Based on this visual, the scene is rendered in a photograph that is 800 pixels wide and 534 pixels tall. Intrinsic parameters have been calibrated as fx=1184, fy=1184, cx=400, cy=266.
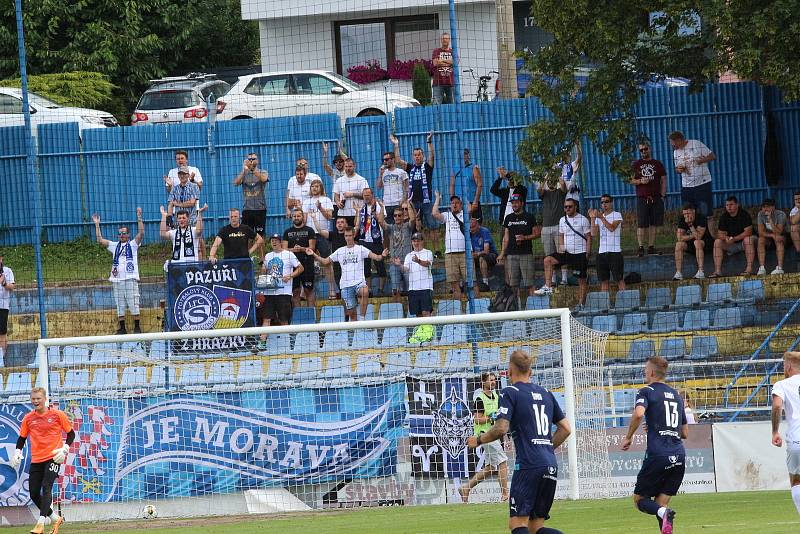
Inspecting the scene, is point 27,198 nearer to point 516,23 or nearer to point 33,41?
point 33,41

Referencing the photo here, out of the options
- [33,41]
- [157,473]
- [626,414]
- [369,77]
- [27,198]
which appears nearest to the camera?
[157,473]

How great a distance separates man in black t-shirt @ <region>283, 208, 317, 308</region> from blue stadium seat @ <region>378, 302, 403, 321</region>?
1149 mm

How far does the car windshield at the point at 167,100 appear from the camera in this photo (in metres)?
28.2

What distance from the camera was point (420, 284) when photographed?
1900 centimetres

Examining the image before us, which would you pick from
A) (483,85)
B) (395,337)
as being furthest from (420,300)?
(483,85)

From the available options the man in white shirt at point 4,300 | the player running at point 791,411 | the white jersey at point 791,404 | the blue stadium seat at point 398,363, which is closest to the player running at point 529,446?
the player running at point 791,411

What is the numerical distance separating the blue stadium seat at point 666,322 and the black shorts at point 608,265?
3.31 feet

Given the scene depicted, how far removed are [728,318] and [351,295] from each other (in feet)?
20.0

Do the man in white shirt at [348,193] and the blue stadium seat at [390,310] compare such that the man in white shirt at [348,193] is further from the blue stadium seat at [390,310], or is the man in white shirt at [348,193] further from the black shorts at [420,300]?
the black shorts at [420,300]

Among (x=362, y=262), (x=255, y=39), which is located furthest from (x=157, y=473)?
(x=255, y=39)

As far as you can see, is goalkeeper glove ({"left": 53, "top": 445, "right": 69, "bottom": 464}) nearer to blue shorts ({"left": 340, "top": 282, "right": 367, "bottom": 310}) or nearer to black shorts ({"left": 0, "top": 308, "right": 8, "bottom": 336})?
blue shorts ({"left": 340, "top": 282, "right": 367, "bottom": 310})

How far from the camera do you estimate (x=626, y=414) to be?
16297mm

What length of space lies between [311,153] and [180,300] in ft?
24.9

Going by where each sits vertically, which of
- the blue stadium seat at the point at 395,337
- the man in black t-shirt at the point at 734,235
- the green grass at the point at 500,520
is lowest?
the green grass at the point at 500,520
